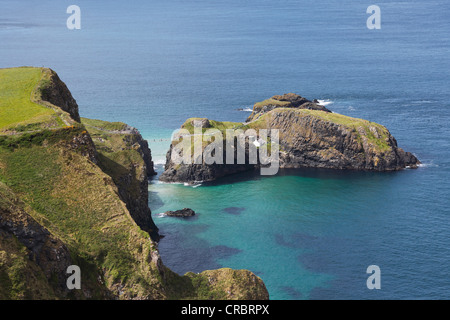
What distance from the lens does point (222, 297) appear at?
242 feet

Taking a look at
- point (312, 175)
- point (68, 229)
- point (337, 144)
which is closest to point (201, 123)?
point (312, 175)

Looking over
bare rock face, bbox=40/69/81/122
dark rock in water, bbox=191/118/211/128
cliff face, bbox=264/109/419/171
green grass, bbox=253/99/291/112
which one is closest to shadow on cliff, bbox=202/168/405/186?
cliff face, bbox=264/109/419/171

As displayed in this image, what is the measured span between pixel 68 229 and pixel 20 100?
43.5 metres

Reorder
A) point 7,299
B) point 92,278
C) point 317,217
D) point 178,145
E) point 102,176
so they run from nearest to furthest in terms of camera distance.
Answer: point 7,299
point 92,278
point 102,176
point 317,217
point 178,145

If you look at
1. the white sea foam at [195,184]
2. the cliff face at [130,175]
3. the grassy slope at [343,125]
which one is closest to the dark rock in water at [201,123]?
the grassy slope at [343,125]

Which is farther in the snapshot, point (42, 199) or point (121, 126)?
point (121, 126)

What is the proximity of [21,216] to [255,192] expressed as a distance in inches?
3360

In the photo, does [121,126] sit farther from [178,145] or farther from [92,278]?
[92,278]

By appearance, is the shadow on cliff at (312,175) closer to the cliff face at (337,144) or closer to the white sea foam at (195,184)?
the white sea foam at (195,184)

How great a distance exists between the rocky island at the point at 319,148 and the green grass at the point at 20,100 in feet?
149

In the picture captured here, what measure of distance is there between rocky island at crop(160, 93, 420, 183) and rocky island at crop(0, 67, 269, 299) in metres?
49.8

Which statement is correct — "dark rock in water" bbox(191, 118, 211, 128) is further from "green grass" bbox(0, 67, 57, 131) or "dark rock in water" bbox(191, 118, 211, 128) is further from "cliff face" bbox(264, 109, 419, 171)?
"green grass" bbox(0, 67, 57, 131)

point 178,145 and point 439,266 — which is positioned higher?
point 178,145
